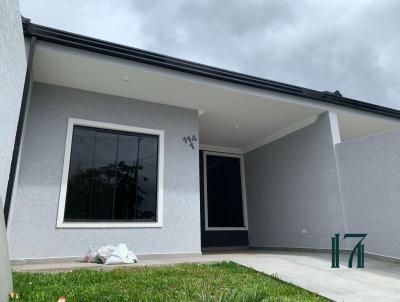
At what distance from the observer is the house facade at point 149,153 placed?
621 cm

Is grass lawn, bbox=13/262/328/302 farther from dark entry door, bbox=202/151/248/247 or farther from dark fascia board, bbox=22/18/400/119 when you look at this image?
dark entry door, bbox=202/151/248/247

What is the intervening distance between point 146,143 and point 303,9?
16.8 ft

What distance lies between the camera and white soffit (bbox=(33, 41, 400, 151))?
629cm

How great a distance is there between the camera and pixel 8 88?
13.0 ft

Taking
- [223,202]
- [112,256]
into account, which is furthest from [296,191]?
[112,256]

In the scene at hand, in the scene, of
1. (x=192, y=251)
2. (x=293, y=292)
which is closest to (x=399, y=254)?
(x=293, y=292)

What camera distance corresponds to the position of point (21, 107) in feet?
16.8

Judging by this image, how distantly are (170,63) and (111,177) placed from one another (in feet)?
9.67

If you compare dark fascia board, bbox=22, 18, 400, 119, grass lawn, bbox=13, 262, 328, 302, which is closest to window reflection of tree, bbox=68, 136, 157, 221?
grass lawn, bbox=13, 262, 328, 302

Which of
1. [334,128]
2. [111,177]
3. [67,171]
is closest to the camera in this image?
[67,171]

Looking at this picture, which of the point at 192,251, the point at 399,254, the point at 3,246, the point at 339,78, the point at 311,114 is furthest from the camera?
the point at 339,78

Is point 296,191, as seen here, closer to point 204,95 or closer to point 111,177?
point 204,95

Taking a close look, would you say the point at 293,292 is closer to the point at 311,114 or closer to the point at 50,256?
the point at 50,256

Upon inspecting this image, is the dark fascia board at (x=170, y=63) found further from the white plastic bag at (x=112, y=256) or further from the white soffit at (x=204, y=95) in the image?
the white plastic bag at (x=112, y=256)
